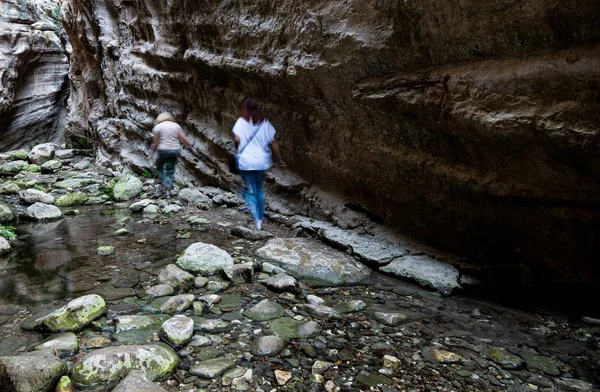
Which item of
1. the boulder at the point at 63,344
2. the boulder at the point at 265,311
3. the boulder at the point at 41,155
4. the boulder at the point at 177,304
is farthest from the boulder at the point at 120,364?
the boulder at the point at 41,155

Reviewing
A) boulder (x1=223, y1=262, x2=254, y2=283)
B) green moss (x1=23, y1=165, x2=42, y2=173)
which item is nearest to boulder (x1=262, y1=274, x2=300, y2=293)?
boulder (x1=223, y1=262, x2=254, y2=283)

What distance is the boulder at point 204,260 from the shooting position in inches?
158

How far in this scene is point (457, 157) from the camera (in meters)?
3.97

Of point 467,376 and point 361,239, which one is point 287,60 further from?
point 467,376

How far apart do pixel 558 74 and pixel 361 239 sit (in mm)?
2566

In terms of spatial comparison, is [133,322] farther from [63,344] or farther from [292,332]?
[292,332]

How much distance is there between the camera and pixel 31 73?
17250mm

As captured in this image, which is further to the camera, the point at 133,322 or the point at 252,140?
the point at 252,140

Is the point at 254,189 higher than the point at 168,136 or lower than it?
lower

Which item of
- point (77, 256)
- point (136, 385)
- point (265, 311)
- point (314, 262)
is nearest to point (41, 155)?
point (77, 256)

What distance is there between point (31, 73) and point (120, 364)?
18774 millimetres

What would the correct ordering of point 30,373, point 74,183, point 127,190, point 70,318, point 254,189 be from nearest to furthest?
point 30,373 < point 70,318 < point 254,189 < point 127,190 < point 74,183

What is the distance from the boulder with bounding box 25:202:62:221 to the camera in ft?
21.6

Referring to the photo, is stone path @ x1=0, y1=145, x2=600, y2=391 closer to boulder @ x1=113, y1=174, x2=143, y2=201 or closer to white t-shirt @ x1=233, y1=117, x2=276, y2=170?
white t-shirt @ x1=233, y1=117, x2=276, y2=170
